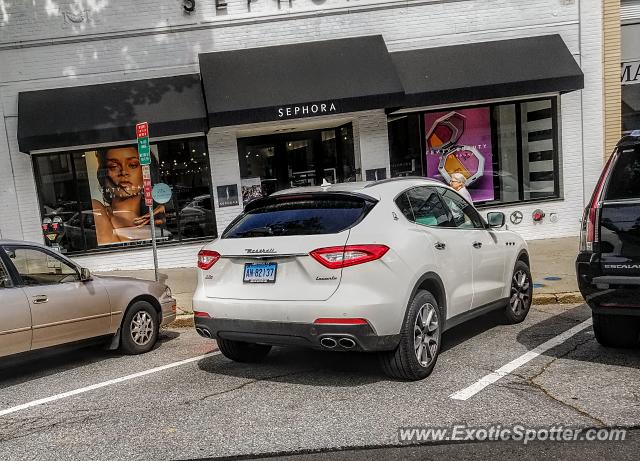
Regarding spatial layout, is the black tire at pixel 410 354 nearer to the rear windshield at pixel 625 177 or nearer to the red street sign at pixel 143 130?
the rear windshield at pixel 625 177

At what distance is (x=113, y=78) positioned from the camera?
11820mm

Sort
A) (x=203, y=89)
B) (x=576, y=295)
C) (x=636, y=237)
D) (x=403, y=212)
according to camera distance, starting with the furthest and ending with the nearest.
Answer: (x=203, y=89) → (x=576, y=295) → (x=403, y=212) → (x=636, y=237)

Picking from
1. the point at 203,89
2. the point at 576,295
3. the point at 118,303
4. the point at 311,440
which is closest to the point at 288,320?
the point at 311,440

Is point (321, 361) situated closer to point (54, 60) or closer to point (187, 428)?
point (187, 428)

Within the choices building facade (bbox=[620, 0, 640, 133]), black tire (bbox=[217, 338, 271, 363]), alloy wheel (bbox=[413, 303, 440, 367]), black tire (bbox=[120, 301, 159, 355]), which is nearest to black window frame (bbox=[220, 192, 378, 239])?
alloy wheel (bbox=[413, 303, 440, 367])

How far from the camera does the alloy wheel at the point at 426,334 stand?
4.77 metres

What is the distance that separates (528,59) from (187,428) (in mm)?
10137

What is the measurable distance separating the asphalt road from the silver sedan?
40cm

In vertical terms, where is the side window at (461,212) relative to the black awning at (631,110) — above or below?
below

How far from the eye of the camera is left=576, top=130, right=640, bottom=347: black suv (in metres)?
4.49

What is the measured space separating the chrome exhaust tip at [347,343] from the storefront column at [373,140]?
828cm

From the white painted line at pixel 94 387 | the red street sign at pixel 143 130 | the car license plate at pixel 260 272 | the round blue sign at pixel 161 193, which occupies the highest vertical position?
the red street sign at pixel 143 130

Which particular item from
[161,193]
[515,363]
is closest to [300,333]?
[515,363]

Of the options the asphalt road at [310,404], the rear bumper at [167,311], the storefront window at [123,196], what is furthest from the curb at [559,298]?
the storefront window at [123,196]
